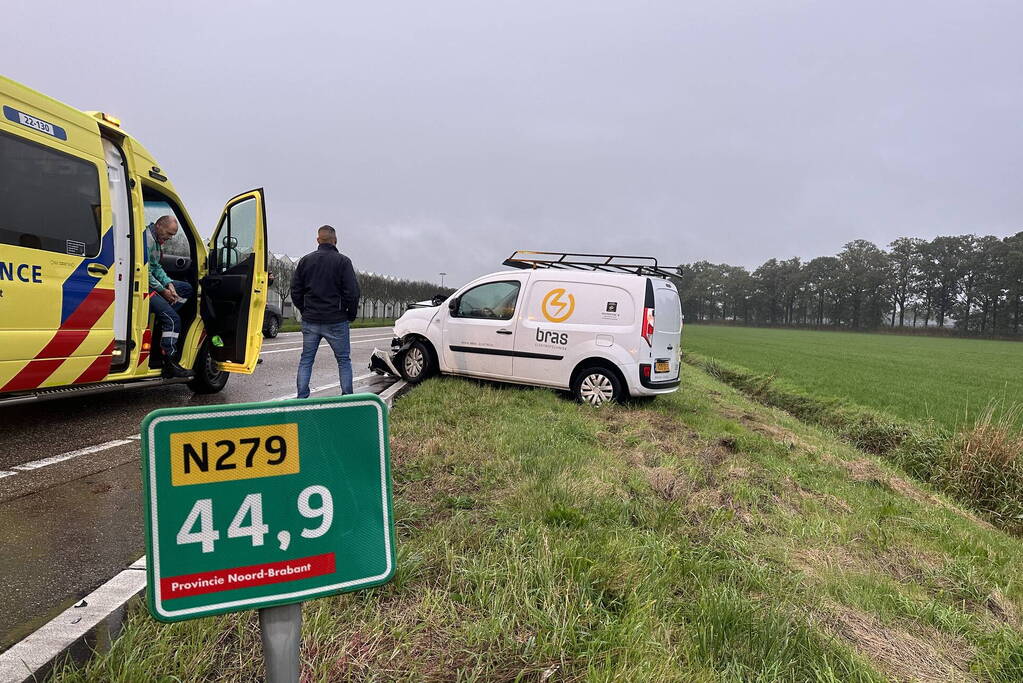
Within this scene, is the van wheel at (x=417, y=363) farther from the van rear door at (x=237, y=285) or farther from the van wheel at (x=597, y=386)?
the van rear door at (x=237, y=285)

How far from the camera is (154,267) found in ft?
17.4

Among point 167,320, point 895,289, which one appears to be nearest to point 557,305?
point 167,320

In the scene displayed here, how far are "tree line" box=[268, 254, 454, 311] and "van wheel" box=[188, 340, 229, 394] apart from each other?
784 inches

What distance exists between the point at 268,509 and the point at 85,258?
451 centimetres

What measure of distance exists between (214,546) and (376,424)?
39 cm

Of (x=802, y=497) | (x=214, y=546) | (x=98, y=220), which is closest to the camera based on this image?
(x=214, y=546)

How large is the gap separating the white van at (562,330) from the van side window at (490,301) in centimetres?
1

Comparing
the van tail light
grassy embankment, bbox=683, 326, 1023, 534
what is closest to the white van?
the van tail light

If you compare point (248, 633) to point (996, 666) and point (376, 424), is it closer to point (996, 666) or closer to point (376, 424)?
point (376, 424)

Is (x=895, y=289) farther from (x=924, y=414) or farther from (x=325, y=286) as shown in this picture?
(x=325, y=286)

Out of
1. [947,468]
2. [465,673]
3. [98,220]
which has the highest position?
[98,220]

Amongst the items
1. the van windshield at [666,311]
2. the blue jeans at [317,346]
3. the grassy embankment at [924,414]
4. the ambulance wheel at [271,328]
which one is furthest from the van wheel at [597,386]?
the ambulance wheel at [271,328]

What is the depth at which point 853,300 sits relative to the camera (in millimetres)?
91250

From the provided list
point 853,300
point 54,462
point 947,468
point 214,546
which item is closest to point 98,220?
point 54,462
